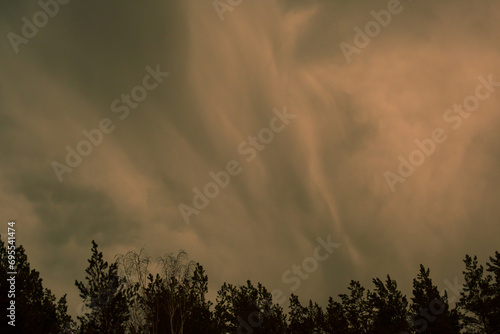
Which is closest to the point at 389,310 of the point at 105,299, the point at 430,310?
the point at 430,310

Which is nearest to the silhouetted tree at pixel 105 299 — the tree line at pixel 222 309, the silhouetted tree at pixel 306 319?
the tree line at pixel 222 309

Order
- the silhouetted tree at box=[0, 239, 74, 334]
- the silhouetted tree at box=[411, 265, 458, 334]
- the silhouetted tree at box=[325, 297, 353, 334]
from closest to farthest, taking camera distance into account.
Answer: the silhouetted tree at box=[0, 239, 74, 334] < the silhouetted tree at box=[411, 265, 458, 334] < the silhouetted tree at box=[325, 297, 353, 334]

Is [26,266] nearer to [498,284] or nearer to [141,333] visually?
[141,333]

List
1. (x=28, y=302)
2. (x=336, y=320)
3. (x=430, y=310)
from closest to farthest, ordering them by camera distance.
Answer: (x=28, y=302)
(x=430, y=310)
(x=336, y=320)

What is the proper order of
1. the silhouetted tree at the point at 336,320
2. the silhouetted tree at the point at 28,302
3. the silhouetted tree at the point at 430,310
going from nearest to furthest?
the silhouetted tree at the point at 28,302
the silhouetted tree at the point at 430,310
the silhouetted tree at the point at 336,320

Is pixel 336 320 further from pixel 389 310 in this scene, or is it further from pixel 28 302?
pixel 28 302

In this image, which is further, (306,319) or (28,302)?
(306,319)

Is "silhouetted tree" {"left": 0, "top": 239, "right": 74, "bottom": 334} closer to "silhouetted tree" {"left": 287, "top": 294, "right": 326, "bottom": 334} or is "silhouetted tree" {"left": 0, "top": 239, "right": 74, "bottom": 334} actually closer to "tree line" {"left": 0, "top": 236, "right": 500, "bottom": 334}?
"tree line" {"left": 0, "top": 236, "right": 500, "bottom": 334}

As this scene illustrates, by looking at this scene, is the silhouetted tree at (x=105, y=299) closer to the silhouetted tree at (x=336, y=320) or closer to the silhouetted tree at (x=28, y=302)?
the silhouetted tree at (x=28, y=302)

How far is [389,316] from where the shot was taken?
49500 mm

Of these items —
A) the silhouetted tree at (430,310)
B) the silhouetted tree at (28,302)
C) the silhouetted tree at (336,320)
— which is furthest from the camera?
the silhouetted tree at (336,320)

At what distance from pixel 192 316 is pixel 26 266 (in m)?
19.8

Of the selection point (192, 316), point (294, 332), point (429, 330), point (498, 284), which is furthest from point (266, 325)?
point (498, 284)

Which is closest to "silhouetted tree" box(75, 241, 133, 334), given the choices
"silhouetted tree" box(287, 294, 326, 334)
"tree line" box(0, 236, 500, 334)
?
"tree line" box(0, 236, 500, 334)
